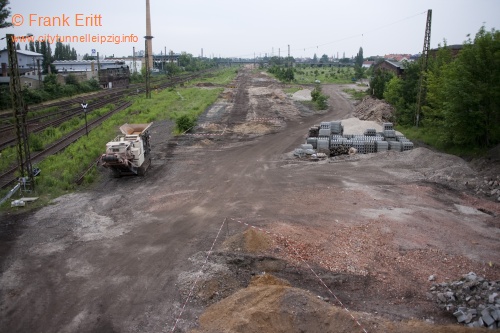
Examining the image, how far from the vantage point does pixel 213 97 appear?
199 feet

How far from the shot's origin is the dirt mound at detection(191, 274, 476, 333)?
9.19m

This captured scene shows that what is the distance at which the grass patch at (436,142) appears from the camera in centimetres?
2548

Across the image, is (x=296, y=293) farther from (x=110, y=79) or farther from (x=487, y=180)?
(x=110, y=79)

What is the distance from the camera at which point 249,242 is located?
1359cm

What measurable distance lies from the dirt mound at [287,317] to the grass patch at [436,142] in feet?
62.5

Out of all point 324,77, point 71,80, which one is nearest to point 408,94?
point 71,80

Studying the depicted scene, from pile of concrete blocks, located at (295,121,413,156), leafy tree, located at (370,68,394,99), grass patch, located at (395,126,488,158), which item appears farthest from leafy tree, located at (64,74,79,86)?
grass patch, located at (395,126,488,158)

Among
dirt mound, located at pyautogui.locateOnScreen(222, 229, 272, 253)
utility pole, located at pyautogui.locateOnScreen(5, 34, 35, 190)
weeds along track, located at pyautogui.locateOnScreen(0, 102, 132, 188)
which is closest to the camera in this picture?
dirt mound, located at pyautogui.locateOnScreen(222, 229, 272, 253)

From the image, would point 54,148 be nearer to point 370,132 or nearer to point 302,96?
point 370,132

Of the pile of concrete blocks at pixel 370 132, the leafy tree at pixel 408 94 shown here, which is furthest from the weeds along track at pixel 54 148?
the leafy tree at pixel 408 94

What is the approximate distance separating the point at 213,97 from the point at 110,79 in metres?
35.3

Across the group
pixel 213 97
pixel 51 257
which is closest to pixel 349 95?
pixel 213 97

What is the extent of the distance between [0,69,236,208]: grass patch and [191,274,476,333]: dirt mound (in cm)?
1240

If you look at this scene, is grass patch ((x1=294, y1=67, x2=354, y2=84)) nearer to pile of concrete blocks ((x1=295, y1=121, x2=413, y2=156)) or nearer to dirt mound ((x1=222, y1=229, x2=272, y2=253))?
pile of concrete blocks ((x1=295, y1=121, x2=413, y2=156))
